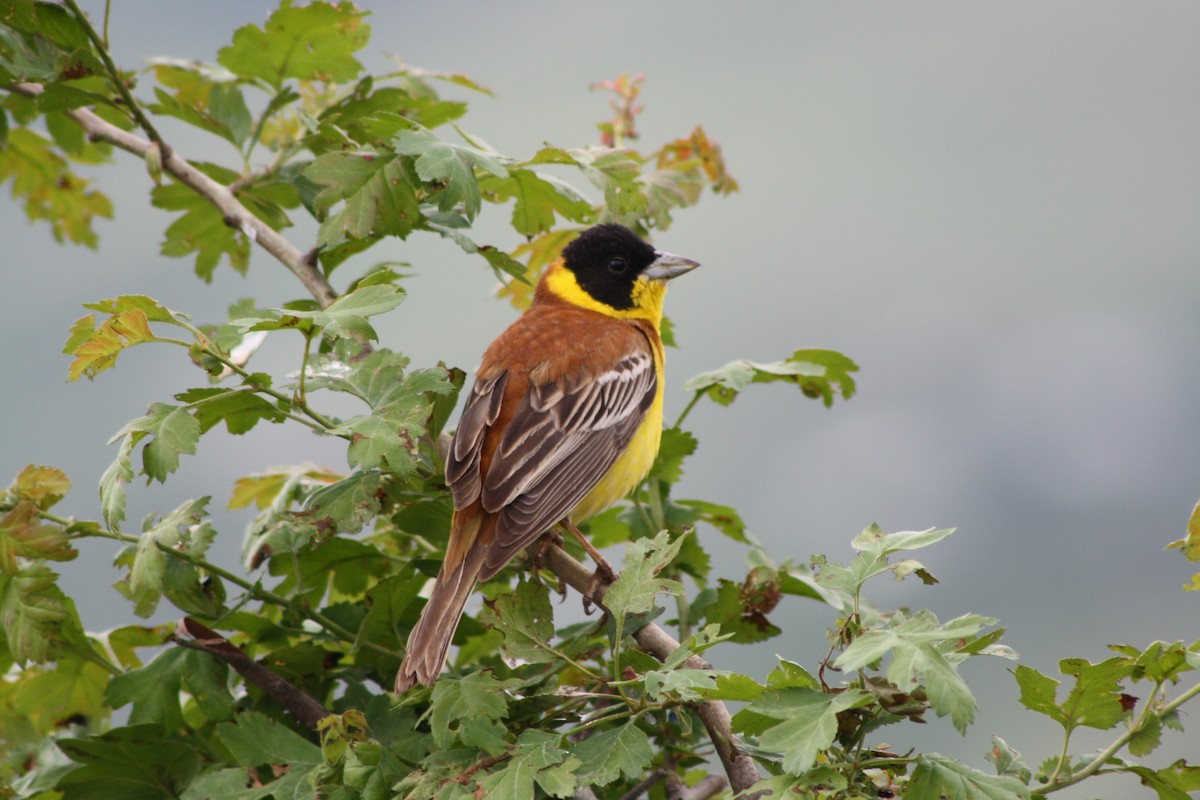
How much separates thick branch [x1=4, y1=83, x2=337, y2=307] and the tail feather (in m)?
0.81

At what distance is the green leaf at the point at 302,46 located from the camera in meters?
3.55

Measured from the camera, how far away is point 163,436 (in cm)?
244

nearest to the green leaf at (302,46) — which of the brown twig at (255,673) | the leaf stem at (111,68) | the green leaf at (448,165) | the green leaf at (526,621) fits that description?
the leaf stem at (111,68)

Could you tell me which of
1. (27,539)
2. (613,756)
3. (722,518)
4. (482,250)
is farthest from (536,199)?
(613,756)

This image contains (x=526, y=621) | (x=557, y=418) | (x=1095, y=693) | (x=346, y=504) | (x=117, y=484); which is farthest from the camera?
(x=557, y=418)

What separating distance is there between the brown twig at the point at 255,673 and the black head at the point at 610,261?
186 cm

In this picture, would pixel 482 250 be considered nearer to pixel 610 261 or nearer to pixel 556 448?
pixel 556 448

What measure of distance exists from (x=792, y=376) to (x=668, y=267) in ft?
3.27

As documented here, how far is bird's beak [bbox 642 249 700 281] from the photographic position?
414cm

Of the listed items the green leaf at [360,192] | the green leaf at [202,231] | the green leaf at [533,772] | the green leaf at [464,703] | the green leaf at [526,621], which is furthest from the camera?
the green leaf at [202,231]

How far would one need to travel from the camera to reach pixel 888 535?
2104 millimetres

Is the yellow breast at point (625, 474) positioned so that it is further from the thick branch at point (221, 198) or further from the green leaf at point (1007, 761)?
the green leaf at point (1007, 761)

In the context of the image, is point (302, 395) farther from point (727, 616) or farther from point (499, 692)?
point (727, 616)

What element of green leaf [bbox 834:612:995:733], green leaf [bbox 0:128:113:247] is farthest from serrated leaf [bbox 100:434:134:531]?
green leaf [bbox 0:128:113:247]
